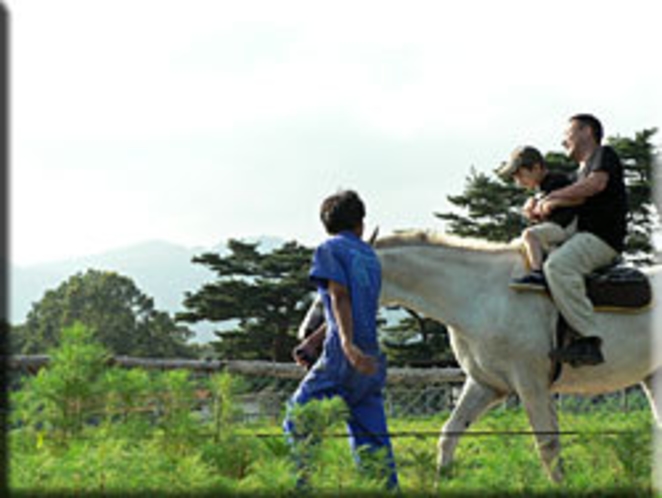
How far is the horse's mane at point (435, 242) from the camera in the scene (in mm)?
6969

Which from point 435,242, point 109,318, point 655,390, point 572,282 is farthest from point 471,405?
point 109,318

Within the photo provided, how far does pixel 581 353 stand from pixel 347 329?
8.82 feet

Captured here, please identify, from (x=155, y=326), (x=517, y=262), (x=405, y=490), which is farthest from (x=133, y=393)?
(x=155, y=326)

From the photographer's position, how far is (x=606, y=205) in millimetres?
6645

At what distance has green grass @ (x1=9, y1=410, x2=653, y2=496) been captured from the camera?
3.14 metres

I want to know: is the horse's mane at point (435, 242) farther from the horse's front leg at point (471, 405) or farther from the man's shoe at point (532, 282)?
the horse's front leg at point (471, 405)

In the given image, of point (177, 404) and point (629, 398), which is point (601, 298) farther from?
point (629, 398)

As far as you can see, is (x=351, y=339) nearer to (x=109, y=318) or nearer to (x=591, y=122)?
(x=591, y=122)

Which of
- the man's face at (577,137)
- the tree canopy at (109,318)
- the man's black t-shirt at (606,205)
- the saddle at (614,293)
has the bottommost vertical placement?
the tree canopy at (109,318)

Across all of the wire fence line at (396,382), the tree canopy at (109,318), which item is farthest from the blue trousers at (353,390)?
the tree canopy at (109,318)

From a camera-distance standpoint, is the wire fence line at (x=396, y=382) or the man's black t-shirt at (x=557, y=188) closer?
the man's black t-shirt at (x=557, y=188)

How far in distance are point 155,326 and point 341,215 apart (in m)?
51.3

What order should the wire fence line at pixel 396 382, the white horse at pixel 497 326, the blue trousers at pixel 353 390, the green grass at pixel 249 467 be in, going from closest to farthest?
the green grass at pixel 249 467
the blue trousers at pixel 353 390
the white horse at pixel 497 326
the wire fence line at pixel 396 382

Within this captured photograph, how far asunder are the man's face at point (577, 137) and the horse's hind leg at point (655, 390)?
5.40ft
